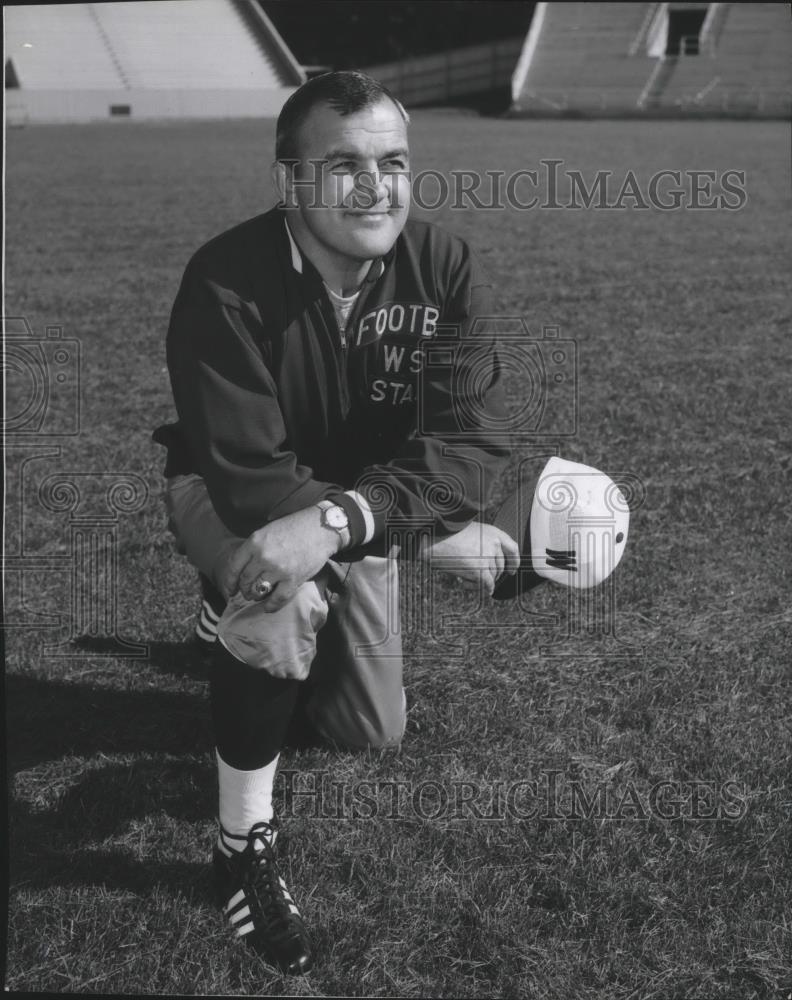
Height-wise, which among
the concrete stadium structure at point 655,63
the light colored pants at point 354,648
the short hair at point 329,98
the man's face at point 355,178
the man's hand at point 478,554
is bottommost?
the light colored pants at point 354,648

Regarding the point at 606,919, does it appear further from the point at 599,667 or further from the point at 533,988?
the point at 599,667

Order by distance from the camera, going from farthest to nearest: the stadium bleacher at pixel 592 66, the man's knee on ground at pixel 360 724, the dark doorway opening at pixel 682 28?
the dark doorway opening at pixel 682 28
the stadium bleacher at pixel 592 66
the man's knee on ground at pixel 360 724

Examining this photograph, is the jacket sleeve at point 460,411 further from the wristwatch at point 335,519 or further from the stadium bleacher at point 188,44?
the stadium bleacher at point 188,44

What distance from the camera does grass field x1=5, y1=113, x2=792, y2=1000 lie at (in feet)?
6.89

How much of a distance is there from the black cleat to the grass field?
0.04m

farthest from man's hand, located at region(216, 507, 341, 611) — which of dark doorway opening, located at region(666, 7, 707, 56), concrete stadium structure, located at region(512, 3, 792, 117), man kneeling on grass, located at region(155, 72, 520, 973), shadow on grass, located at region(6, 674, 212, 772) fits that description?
dark doorway opening, located at region(666, 7, 707, 56)

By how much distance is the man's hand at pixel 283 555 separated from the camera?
2.06 meters

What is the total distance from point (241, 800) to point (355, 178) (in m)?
1.26

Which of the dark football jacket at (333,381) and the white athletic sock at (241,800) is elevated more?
the dark football jacket at (333,381)

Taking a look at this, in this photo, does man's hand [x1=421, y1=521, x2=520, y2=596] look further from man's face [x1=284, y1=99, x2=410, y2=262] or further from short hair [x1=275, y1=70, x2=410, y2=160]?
short hair [x1=275, y1=70, x2=410, y2=160]

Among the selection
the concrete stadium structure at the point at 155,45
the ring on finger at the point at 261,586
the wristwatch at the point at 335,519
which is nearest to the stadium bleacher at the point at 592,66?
the concrete stadium structure at the point at 155,45

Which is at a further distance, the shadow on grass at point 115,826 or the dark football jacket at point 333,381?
the shadow on grass at point 115,826

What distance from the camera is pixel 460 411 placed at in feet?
7.79

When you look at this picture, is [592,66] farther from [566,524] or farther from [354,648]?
[354,648]
